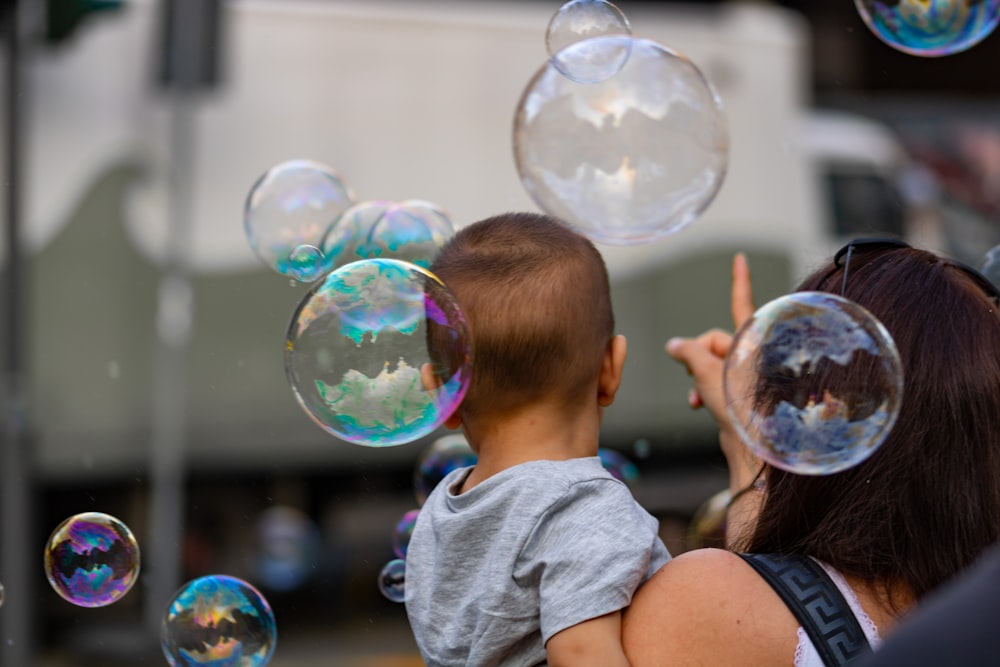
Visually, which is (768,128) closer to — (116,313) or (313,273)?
(116,313)

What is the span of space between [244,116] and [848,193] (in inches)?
134

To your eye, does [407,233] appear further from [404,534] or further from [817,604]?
[817,604]

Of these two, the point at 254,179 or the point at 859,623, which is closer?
the point at 859,623

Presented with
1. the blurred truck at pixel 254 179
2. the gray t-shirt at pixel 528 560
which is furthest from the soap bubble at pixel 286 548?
the gray t-shirt at pixel 528 560

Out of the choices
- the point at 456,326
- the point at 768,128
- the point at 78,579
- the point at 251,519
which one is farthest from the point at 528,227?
the point at 768,128

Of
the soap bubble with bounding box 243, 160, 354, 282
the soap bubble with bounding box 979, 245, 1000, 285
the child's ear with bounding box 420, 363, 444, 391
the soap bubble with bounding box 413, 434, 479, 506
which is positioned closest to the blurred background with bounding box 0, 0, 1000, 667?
the soap bubble with bounding box 243, 160, 354, 282

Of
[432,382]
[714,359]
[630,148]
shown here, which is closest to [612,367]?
[432,382]

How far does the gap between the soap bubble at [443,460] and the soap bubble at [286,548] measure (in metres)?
3.27

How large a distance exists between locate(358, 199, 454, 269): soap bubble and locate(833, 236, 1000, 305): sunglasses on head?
2.59 feet

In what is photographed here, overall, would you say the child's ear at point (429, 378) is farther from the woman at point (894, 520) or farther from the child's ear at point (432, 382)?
the woman at point (894, 520)

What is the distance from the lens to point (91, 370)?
5.78m

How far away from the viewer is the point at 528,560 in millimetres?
1420

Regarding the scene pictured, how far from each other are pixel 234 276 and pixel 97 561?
388 centimetres

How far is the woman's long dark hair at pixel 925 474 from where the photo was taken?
4.48 feet
